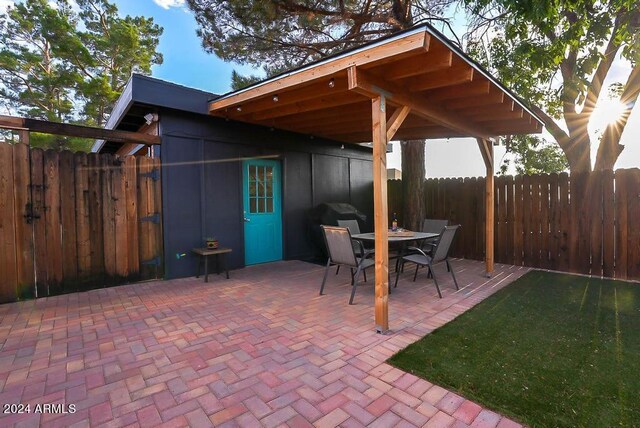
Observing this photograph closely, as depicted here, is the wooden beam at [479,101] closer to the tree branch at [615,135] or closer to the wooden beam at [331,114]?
the wooden beam at [331,114]

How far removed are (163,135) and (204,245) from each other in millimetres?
1789

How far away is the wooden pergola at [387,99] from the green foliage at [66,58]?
1304 cm

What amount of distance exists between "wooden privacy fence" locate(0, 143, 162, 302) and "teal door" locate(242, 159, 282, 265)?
5.06 feet

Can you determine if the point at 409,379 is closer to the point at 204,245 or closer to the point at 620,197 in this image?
the point at 204,245

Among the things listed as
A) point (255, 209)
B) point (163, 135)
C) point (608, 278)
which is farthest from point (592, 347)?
point (163, 135)

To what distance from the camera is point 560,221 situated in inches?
206

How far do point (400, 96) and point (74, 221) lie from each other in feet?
14.1

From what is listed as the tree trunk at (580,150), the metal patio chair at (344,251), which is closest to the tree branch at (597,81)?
the tree trunk at (580,150)

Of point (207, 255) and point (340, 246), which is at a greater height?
point (340, 246)

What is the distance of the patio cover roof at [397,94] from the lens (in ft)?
8.38

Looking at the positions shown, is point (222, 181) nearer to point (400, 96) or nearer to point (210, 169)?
point (210, 169)

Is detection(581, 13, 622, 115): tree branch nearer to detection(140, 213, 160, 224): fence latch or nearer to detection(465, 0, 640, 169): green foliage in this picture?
detection(465, 0, 640, 169): green foliage

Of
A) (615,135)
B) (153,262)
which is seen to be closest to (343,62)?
(153,262)

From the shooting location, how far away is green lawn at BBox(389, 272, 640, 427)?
175cm
